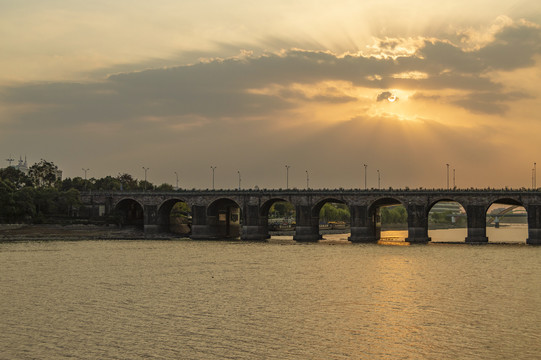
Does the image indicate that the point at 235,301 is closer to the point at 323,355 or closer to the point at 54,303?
the point at 54,303

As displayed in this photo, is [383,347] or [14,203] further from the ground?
[14,203]

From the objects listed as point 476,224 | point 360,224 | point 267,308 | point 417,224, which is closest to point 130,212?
point 360,224

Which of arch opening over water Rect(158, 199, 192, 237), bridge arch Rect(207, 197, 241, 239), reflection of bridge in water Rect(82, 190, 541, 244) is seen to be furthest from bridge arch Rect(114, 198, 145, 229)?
bridge arch Rect(207, 197, 241, 239)

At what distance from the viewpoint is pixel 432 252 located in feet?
383

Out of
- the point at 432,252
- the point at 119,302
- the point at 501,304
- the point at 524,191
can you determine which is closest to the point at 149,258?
the point at 119,302

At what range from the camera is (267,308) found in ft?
183

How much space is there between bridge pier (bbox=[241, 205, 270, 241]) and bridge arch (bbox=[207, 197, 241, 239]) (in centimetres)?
616

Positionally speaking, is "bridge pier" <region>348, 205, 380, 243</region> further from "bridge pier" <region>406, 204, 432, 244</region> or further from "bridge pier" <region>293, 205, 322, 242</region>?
"bridge pier" <region>406, 204, 432, 244</region>

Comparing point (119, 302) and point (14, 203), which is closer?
point (119, 302)

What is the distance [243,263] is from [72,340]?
51.5 m

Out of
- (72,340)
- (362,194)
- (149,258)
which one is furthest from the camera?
(362,194)

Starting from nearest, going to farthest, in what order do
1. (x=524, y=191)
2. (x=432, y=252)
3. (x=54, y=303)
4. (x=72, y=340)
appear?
1. (x=72, y=340)
2. (x=54, y=303)
3. (x=432, y=252)
4. (x=524, y=191)

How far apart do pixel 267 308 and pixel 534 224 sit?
9752cm

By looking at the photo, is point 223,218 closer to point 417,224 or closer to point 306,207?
point 306,207
